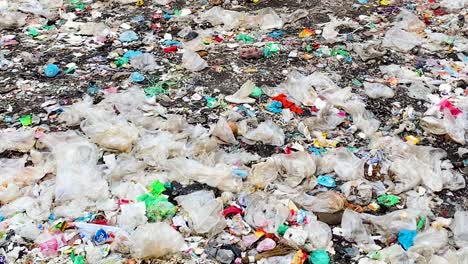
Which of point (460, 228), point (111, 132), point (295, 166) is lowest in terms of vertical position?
point (460, 228)

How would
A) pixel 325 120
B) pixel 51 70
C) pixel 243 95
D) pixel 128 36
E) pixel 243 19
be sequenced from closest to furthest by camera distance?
pixel 325 120 < pixel 243 95 < pixel 51 70 < pixel 128 36 < pixel 243 19

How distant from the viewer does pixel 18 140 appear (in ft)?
11.1

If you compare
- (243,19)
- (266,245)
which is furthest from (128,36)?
(266,245)

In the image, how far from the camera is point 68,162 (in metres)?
3.12

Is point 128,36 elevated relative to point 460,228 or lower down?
elevated

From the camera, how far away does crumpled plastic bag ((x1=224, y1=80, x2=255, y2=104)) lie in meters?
3.89

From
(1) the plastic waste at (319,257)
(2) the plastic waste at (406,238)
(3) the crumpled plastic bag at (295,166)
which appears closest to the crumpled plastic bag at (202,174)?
(3) the crumpled plastic bag at (295,166)

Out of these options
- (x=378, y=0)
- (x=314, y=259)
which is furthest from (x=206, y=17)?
(x=314, y=259)

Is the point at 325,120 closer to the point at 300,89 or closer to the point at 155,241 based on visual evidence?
the point at 300,89

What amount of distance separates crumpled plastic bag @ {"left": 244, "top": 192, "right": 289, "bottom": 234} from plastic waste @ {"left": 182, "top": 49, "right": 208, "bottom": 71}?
167 centimetres

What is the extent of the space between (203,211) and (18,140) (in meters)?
1.38

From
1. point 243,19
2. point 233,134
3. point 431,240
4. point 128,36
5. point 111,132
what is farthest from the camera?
point 243,19

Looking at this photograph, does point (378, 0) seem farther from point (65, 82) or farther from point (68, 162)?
point (68, 162)

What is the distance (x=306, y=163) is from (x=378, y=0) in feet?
10.4
